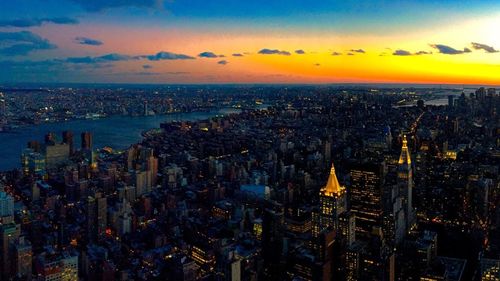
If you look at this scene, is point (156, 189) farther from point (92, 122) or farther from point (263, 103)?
point (263, 103)

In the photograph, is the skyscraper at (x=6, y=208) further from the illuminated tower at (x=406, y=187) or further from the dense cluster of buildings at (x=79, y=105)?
the dense cluster of buildings at (x=79, y=105)

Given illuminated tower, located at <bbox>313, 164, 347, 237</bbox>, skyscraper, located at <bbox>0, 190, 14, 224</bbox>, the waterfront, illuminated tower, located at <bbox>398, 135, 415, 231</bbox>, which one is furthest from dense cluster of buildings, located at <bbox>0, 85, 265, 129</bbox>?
illuminated tower, located at <bbox>398, 135, 415, 231</bbox>

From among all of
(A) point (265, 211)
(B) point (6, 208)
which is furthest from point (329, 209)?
(B) point (6, 208)

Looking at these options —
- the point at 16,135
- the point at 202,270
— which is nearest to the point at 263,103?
the point at 16,135

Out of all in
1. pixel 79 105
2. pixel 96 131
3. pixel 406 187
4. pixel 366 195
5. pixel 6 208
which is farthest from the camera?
pixel 79 105

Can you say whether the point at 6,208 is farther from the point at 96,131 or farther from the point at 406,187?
the point at 96,131

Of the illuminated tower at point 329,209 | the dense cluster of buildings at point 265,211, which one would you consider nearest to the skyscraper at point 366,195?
the dense cluster of buildings at point 265,211
